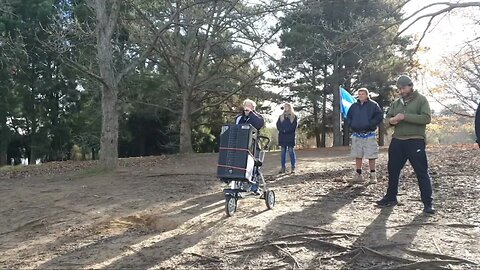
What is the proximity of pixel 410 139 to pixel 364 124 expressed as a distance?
176cm

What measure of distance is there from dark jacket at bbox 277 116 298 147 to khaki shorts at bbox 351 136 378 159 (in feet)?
6.91

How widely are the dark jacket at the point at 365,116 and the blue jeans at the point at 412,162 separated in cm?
151

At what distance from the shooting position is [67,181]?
420 inches

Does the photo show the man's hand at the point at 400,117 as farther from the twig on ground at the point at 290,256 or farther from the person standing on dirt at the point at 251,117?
the twig on ground at the point at 290,256

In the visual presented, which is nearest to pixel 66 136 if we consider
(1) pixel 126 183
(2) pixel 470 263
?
(1) pixel 126 183

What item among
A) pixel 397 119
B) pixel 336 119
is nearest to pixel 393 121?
pixel 397 119

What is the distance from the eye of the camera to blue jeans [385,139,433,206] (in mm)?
5762

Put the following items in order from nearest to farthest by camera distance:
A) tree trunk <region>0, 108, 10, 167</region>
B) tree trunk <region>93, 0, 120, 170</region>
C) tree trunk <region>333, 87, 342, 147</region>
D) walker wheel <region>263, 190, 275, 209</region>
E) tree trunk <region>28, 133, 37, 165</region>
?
walker wheel <region>263, 190, 275, 209</region> < tree trunk <region>93, 0, 120, 170</region> < tree trunk <region>0, 108, 10, 167</region> < tree trunk <region>333, 87, 342, 147</region> < tree trunk <region>28, 133, 37, 165</region>

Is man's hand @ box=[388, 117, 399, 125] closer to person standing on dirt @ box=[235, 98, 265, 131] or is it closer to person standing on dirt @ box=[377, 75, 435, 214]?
person standing on dirt @ box=[377, 75, 435, 214]

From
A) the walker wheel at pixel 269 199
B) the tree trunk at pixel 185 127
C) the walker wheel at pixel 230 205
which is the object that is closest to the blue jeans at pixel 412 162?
the walker wheel at pixel 269 199

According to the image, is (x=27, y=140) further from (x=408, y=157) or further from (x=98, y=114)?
(x=408, y=157)

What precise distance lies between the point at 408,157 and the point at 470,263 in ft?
7.45

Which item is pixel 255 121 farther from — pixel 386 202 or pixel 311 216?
pixel 386 202

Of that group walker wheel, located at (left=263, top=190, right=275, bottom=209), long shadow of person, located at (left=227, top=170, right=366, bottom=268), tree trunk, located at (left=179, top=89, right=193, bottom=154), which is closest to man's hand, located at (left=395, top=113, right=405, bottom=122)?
long shadow of person, located at (left=227, top=170, right=366, bottom=268)
